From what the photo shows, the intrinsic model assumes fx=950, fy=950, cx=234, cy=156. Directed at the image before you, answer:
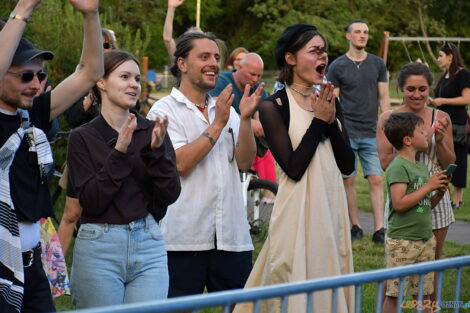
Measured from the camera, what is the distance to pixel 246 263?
559 cm

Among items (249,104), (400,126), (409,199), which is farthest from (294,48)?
(409,199)

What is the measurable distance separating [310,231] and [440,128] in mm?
1807

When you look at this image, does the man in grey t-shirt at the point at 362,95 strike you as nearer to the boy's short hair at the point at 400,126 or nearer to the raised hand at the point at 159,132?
the boy's short hair at the point at 400,126

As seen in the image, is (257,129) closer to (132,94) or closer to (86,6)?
(132,94)

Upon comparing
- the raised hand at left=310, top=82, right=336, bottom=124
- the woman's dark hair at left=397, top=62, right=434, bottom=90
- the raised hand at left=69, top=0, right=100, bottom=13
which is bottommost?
the raised hand at left=310, top=82, right=336, bottom=124

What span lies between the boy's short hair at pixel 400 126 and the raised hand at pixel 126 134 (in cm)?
243

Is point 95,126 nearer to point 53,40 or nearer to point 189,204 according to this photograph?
point 189,204

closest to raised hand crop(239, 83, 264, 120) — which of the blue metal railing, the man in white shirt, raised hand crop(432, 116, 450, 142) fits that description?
the man in white shirt

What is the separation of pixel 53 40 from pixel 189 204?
20.2 ft

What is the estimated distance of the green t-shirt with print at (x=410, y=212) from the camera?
624cm

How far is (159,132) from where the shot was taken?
4582mm

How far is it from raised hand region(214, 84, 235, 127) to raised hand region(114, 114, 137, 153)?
87 cm

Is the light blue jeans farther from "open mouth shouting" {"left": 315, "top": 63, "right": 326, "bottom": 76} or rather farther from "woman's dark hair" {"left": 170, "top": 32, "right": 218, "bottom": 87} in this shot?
"open mouth shouting" {"left": 315, "top": 63, "right": 326, "bottom": 76}

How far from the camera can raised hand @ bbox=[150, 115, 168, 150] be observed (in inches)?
179
